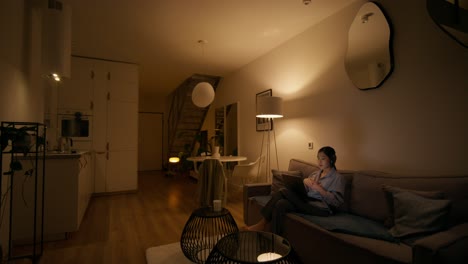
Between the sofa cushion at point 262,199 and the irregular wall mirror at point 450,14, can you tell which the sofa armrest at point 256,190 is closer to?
the sofa cushion at point 262,199

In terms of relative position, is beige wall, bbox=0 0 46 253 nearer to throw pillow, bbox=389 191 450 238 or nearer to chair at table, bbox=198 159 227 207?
chair at table, bbox=198 159 227 207

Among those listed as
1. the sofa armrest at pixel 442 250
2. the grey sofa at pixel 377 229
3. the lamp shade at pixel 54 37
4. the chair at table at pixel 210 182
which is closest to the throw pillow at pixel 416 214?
the grey sofa at pixel 377 229

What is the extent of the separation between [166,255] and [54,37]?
2.74 m

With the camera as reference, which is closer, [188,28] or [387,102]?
[387,102]

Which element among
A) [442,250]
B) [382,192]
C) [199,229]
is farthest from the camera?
[199,229]

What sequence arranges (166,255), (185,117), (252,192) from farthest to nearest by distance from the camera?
(185,117)
(252,192)
(166,255)

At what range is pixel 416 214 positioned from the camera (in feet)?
5.27

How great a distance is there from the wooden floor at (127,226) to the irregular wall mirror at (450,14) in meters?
2.81

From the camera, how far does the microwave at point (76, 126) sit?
430cm

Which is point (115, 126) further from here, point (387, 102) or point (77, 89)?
point (387, 102)

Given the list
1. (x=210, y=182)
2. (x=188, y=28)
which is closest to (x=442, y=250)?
(x=210, y=182)

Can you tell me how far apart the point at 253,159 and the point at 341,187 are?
2.63 metres

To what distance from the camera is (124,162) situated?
4855 mm

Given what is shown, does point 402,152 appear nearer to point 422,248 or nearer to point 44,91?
point 422,248
